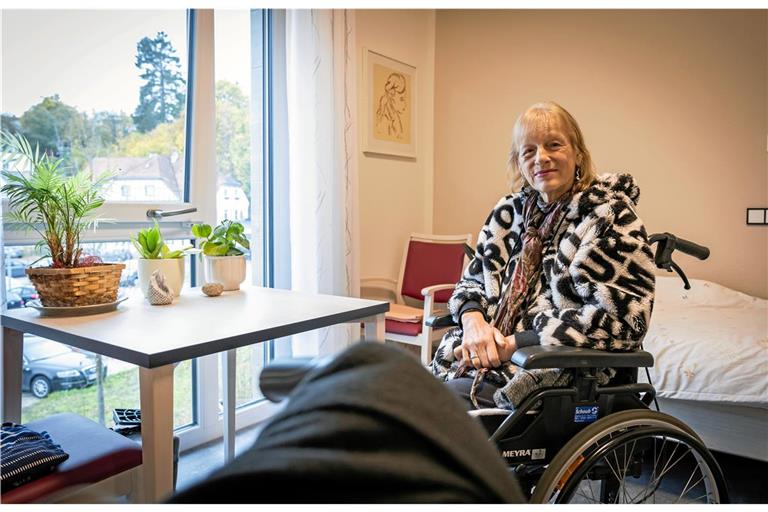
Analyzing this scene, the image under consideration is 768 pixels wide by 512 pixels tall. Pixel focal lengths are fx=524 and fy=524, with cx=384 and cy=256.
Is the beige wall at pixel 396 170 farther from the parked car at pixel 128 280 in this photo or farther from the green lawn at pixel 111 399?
the parked car at pixel 128 280

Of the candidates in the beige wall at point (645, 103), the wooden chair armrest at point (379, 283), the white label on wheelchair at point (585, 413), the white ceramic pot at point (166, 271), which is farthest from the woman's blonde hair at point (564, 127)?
the beige wall at point (645, 103)

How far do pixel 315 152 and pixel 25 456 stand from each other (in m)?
1.77

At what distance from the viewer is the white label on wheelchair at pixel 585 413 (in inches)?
44.7

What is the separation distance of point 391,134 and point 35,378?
222 cm

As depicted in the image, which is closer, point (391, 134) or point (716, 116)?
point (716, 116)

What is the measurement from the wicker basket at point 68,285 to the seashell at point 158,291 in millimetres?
143

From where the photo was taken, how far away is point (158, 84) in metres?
2.09

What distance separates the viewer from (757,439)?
1.81 metres

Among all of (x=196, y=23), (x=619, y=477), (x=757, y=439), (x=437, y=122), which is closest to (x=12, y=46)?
(x=196, y=23)

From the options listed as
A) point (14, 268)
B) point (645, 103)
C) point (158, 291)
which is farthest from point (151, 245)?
point (645, 103)

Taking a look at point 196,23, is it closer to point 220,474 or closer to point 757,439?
point 220,474

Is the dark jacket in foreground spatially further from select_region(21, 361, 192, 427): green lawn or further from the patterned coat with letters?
select_region(21, 361, 192, 427): green lawn

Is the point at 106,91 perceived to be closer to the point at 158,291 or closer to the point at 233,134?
the point at 233,134

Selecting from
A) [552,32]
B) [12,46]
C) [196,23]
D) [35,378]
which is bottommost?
[35,378]
